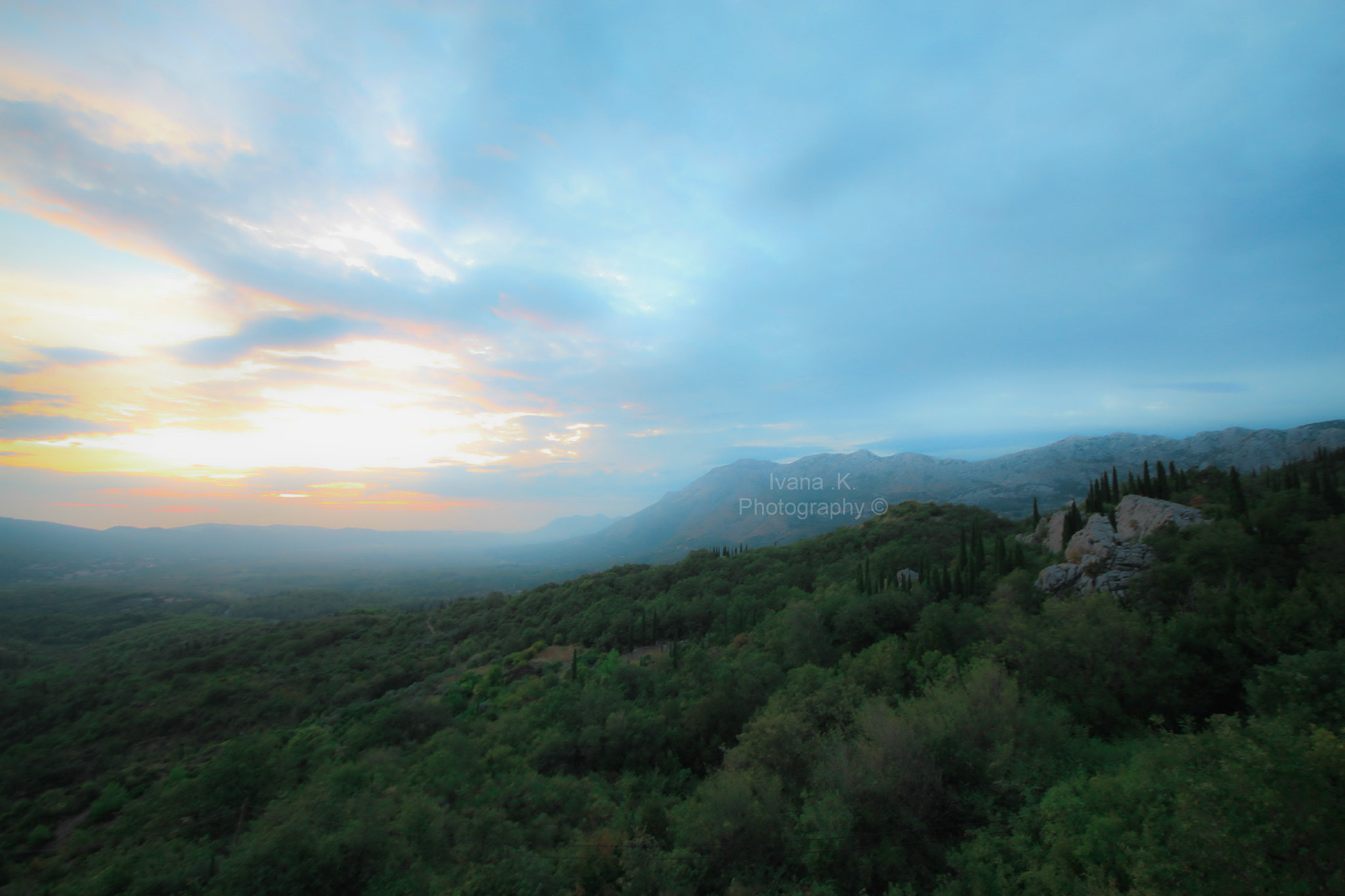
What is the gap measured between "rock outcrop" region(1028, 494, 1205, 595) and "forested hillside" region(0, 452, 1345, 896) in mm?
1406

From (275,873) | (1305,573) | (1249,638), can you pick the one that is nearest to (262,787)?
(275,873)

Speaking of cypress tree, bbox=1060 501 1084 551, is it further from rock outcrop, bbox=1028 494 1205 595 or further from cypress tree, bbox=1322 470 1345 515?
cypress tree, bbox=1322 470 1345 515

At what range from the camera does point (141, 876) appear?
14875 mm

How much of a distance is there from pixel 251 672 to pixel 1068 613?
240 feet

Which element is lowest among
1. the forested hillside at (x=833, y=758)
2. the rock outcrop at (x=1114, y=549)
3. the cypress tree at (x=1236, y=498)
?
the forested hillside at (x=833, y=758)

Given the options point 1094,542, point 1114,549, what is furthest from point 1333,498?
point 1094,542

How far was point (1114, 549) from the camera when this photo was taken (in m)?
29.1

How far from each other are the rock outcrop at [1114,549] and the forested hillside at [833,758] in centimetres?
141

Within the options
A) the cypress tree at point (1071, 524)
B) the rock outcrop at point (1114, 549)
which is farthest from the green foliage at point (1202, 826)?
the cypress tree at point (1071, 524)

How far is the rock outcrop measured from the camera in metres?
27.7

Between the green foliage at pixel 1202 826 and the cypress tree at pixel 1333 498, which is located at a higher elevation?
the cypress tree at pixel 1333 498

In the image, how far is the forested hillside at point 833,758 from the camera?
10.7 metres

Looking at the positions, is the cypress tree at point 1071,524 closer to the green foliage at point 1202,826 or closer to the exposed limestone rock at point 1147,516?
the exposed limestone rock at point 1147,516

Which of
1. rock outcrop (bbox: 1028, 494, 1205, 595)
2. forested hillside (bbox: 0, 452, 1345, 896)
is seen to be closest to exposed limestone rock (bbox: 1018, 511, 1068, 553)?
forested hillside (bbox: 0, 452, 1345, 896)
